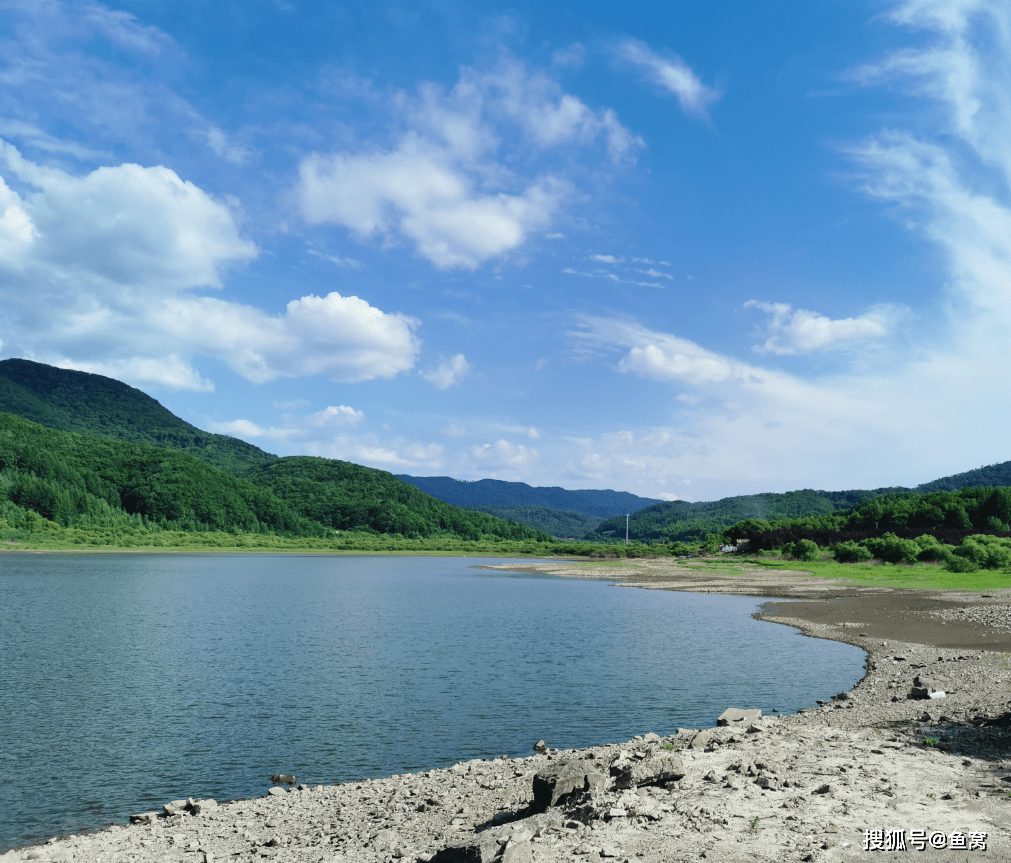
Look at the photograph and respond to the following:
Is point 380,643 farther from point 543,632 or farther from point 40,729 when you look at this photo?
point 40,729

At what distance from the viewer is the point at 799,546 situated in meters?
129

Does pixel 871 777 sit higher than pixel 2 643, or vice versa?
pixel 871 777

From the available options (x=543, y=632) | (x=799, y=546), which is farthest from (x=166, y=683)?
(x=799, y=546)

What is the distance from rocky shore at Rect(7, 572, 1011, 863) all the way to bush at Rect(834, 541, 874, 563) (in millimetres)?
102320

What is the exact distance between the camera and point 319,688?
26.3m

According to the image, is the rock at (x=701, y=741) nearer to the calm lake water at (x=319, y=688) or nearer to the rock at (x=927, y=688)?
the calm lake water at (x=319, y=688)

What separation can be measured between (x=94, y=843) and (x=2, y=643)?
27.1m

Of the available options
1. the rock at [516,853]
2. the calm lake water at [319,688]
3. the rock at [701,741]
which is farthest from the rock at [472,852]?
the calm lake water at [319,688]

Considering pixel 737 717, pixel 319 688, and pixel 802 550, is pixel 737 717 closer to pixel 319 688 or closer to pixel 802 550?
pixel 319 688

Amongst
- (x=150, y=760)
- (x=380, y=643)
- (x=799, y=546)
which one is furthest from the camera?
(x=799, y=546)

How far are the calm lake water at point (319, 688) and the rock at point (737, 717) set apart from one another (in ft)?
9.14

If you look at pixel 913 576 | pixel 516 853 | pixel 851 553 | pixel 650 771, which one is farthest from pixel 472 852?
pixel 851 553

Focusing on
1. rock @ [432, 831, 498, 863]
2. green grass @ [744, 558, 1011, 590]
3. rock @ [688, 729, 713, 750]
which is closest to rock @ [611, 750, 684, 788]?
rock @ [432, 831, 498, 863]

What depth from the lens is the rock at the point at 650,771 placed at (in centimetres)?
1162
